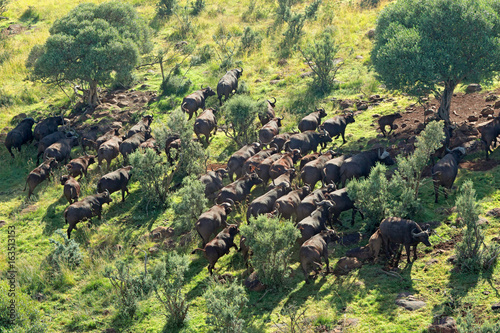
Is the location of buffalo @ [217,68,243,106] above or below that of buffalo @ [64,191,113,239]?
above

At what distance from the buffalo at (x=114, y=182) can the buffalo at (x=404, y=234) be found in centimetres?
1001

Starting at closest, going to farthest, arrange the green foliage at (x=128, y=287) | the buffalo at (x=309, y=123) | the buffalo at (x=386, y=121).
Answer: the green foliage at (x=128, y=287) → the buffalo at (x=386, y=121) → the buffalo at (x=309, y=123)

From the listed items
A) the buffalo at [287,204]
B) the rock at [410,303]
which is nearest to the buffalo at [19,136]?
the buffalo at [287,204]

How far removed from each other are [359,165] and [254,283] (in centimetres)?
655

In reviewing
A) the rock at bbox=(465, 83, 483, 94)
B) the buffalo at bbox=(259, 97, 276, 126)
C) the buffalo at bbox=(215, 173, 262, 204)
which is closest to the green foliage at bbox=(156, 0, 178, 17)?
the buffalo at bbox=(259, 97, 276, 126)

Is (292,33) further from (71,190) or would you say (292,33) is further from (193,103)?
(71,190)

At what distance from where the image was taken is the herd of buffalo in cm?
1384

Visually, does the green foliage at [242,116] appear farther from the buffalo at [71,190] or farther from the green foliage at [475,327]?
the green foliage at [475,327]

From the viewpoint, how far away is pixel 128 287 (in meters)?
12.9

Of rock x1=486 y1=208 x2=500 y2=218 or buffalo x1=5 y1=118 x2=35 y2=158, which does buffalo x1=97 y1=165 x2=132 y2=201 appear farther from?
rock x1=486 y1=208 x2=500 y2=218

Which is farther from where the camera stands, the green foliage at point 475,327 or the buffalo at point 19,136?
the buffalo at point 19,136

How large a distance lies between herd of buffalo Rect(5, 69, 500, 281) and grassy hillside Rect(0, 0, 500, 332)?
63cm

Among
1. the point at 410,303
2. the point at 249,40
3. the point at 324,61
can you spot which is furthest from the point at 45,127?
the point at 410,303

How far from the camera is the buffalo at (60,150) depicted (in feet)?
68.3
